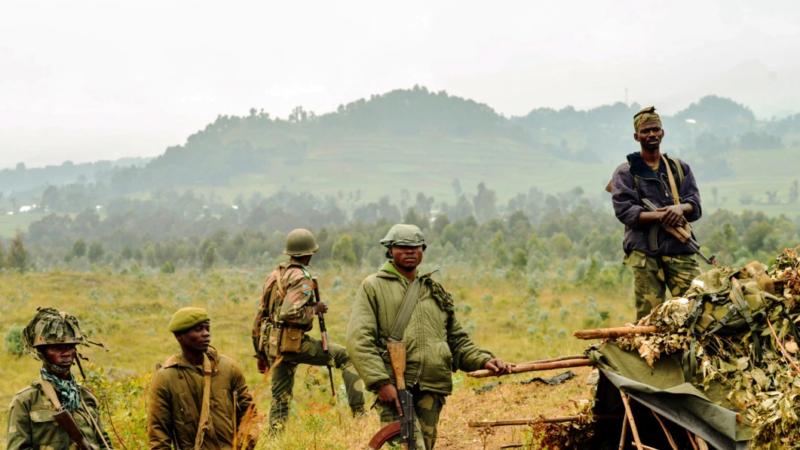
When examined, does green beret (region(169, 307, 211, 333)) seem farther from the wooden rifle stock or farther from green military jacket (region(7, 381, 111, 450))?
green military jacket (region(7, 381, 111, 450))

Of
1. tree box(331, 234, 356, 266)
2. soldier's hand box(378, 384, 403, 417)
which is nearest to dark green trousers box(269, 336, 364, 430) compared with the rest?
soldier's hand box(378, 384, 403, 417)

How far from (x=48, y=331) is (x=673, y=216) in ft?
15.4

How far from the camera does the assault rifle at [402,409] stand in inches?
183

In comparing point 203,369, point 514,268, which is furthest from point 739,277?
point 514,268

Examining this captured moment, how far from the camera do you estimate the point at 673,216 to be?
19.4 ft

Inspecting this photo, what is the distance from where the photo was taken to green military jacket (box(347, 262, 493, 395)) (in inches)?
185

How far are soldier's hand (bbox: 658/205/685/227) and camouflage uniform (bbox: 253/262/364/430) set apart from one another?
3.37 metres

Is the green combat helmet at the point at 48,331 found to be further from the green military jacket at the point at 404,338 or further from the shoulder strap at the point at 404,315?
the shoulder strap at the point at 404,315

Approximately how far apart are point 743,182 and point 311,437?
171705 mm

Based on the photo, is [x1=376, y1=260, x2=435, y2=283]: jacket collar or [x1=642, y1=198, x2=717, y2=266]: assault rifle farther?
[x1=642, y1=198, x2=717, y2=266]: assault rifle

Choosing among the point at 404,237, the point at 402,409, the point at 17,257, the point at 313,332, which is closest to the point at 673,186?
the point at 404,237

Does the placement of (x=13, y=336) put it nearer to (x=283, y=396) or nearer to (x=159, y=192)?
(x=283, y=396)

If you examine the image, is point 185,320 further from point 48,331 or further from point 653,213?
point 653,213

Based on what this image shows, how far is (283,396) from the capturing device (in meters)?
7.56
